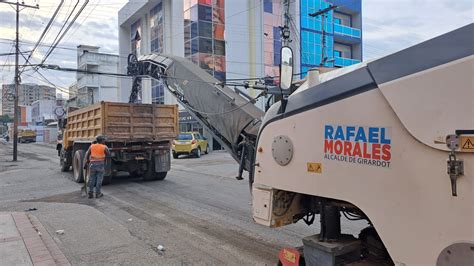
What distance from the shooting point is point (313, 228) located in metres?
6.43

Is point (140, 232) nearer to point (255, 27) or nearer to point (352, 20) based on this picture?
point (255, 27)

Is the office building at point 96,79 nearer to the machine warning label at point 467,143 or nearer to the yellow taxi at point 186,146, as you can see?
the yellow taxi at point 186,146

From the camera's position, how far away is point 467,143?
6.78ft

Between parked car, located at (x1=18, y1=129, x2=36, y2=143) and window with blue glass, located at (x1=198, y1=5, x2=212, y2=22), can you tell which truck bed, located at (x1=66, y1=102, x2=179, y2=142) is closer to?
window with blue glass, located at (x1=198, y1=5, x2=212, y2=22)

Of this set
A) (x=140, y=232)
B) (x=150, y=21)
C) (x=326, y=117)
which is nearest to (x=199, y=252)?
(x=140, y=232)

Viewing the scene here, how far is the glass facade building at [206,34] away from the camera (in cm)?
3572

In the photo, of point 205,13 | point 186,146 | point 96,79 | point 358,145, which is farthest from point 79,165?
point 96,79

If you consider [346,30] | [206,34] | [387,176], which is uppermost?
[346,30]

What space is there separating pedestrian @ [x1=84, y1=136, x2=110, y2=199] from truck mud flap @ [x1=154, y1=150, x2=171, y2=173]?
218 centimetres

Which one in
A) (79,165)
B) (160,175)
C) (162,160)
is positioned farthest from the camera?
(160,175)

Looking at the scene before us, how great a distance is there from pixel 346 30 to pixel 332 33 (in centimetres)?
336

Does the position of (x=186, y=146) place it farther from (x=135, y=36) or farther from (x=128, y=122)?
(x=135, y=36)

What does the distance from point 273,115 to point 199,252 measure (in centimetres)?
290

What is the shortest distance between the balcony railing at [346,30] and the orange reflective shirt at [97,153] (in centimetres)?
4207
